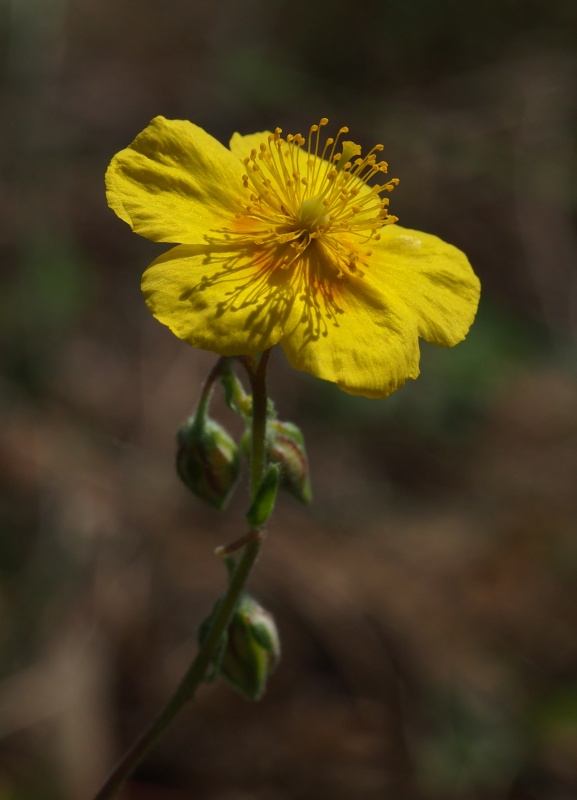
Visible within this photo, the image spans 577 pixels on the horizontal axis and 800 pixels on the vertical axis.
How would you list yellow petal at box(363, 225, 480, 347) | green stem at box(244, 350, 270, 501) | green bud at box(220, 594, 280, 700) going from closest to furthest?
green stem at box(244, 350, 270, 501) → yellow petal at box(363, 225, 480, 347) → green bud at box(220, 594, 280, 700)

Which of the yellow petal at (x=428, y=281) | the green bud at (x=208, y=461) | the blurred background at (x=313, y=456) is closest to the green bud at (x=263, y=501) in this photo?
the green bud at (x=208, y=461)

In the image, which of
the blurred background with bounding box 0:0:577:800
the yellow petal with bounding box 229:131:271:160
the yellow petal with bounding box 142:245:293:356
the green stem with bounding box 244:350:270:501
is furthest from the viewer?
the blurred background with bounding box 0:0:577:800

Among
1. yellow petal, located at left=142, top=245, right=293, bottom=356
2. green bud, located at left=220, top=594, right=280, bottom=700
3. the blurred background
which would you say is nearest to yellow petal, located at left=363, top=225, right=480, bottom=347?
yellow petal, located at left=142, top=245, right=293, bottom=356

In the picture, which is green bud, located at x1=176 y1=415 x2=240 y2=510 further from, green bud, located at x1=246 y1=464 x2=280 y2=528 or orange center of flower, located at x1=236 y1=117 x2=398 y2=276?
orange center of flower, located at x1=236 y1=117 x2=398 y2=276

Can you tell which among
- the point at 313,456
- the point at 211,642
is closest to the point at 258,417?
the point at 211,642

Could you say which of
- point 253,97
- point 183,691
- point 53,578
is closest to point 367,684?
point 53,578

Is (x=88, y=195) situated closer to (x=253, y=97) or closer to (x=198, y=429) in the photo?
(x=253, y=97)
